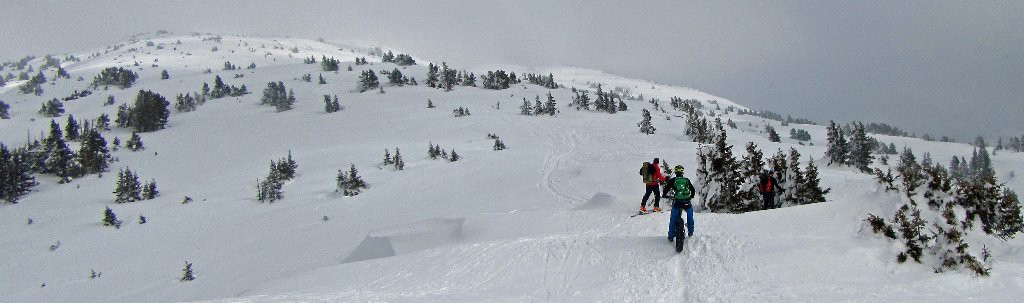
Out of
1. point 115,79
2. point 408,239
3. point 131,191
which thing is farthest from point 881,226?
point 115,79

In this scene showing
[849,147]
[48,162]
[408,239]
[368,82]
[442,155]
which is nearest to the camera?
[408,239]

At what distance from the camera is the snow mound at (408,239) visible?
15430 mm

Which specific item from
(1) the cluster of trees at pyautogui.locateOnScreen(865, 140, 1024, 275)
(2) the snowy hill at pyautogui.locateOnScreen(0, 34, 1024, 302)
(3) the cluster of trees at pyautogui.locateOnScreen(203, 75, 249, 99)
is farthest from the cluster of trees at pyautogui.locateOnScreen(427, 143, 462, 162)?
(3) the cluster of trees at pyautogui.locateOnScreen(203, 75, 249, 99)

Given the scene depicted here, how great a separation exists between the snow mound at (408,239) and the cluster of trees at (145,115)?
76092 mm

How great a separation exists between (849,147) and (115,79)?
435 feet

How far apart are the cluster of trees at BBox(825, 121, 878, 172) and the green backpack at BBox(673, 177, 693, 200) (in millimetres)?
40961

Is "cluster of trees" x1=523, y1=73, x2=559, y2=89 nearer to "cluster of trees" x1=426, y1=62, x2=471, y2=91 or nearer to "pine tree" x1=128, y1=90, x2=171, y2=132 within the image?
"cluster of trees" x1=426, y1=62, x2=471, y2=91

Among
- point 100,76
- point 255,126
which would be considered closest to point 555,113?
point 255,126

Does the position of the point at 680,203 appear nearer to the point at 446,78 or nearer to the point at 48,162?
the point at 48,162

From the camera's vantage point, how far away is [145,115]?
7400 cm

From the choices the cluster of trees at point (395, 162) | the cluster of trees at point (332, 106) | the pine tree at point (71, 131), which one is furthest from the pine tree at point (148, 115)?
the cluster of trees at point (395, 162)

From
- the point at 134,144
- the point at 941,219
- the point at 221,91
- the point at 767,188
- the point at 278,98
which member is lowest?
the point at 767,188

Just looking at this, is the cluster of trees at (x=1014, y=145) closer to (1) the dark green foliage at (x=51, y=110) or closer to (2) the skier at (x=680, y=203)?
(2) the skier at (x=680, y=203)

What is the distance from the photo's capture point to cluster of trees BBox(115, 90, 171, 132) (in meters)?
74.0
